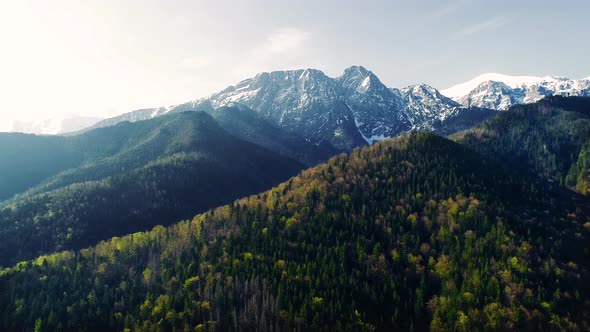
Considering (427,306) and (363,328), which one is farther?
(427,306)

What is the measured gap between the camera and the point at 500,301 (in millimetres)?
193000

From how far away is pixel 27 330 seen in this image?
198750mm

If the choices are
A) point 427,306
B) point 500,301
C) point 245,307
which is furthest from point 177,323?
point 500,301

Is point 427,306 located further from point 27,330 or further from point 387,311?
point 27,330

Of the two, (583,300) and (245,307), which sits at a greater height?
(245,307)

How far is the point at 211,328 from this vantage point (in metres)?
186

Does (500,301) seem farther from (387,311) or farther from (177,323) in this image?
(177,323)

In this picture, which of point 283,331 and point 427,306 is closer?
point 283,331

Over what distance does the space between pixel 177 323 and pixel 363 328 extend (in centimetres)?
8052

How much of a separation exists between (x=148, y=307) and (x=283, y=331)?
6436 centimetres

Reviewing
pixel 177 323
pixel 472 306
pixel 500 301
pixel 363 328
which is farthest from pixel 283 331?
pixel 500 301

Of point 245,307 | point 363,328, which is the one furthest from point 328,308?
point 245,307

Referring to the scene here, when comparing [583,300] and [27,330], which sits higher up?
[27,330]

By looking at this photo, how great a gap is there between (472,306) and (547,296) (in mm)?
34252
